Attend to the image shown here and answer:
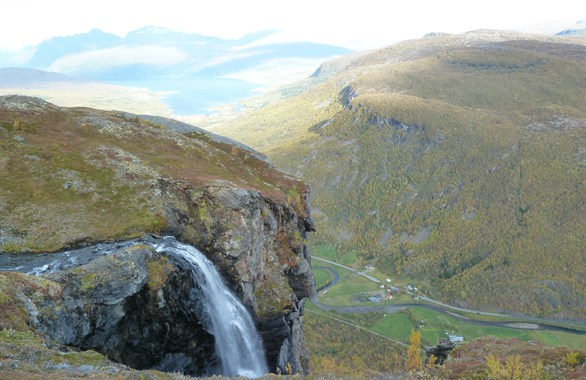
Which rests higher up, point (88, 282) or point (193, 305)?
point (88, 282)

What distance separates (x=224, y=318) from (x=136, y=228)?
1159 centimetres

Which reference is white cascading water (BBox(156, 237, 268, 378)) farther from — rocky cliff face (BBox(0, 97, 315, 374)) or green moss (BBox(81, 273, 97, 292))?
green moss (BBox(81, 273, 97, 292))

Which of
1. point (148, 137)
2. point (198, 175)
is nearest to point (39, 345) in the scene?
point (198, 175)

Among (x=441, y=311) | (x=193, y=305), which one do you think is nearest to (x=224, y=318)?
(x=193, y=305)

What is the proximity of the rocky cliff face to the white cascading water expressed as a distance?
1.14 metres

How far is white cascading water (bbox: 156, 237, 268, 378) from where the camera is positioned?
35156mm

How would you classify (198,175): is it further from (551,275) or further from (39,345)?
(551,275)

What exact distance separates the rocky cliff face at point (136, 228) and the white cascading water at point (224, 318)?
1.14 m

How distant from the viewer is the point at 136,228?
3606cm

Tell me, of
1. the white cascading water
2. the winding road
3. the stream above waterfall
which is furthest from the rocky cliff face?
the winding road

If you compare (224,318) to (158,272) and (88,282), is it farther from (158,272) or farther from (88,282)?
(88,282)

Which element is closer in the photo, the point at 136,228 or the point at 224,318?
the point at 136,228

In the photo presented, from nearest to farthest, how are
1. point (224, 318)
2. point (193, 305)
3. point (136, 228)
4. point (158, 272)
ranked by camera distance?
point (158, 272) → point (193, 305) → point (136, 228) → point (224, 318)

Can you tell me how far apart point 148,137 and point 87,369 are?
3973cm
